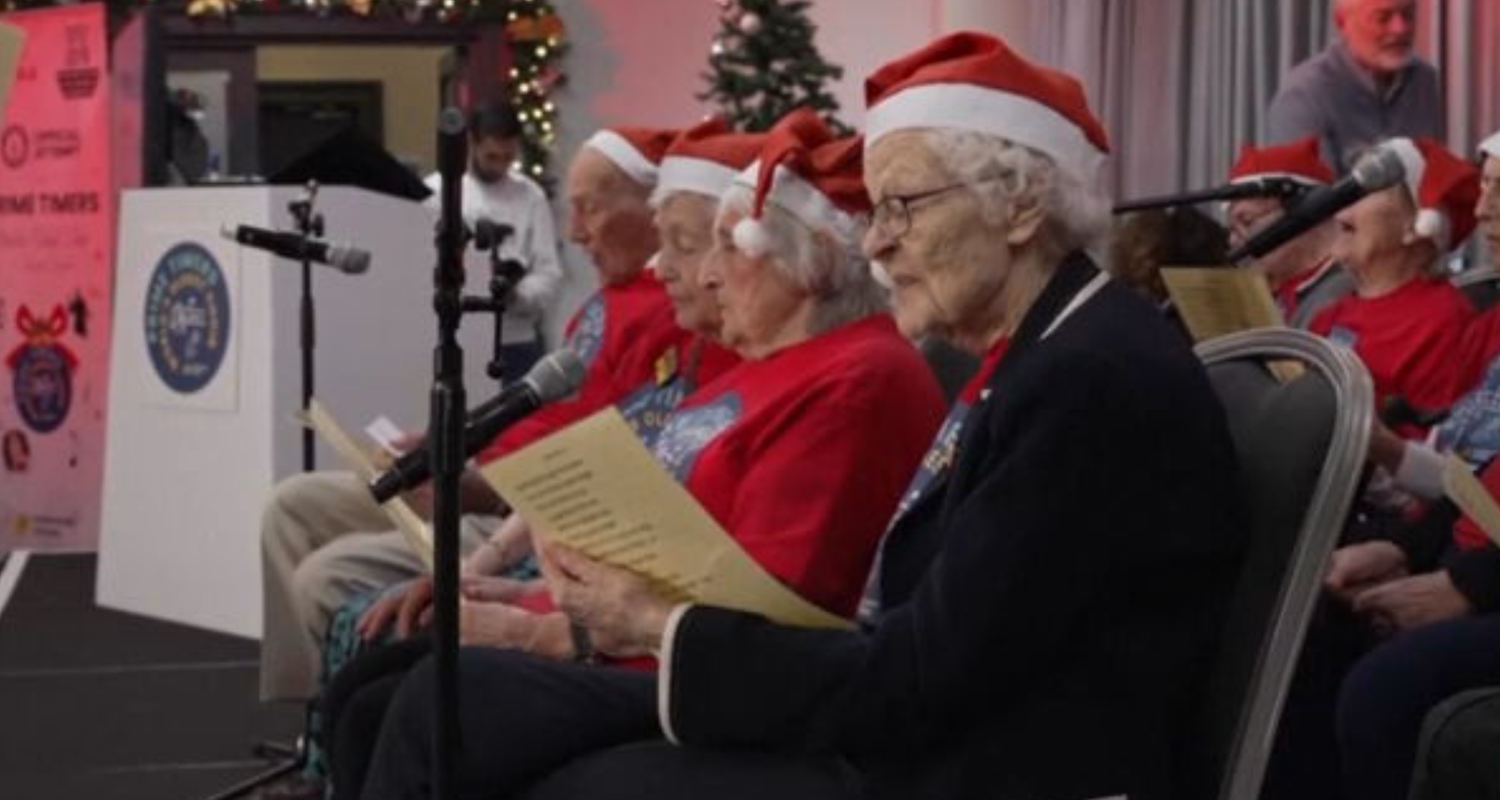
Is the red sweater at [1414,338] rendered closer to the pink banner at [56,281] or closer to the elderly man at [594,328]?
the elderly man at [594,328]

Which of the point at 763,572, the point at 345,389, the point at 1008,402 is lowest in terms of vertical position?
the point at 345,389

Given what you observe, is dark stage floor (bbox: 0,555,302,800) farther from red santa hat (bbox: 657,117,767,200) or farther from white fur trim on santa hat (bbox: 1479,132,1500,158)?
white fur trim on santa hat (bbox: 1479,132,1500,158)

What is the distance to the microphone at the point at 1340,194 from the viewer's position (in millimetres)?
2846

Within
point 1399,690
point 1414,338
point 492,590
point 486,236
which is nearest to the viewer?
point 1399,690

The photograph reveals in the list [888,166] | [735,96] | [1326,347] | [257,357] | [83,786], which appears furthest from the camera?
[735,96]

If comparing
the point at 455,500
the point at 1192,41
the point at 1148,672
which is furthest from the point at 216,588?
the point at 1148,672

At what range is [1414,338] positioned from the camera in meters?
3.54

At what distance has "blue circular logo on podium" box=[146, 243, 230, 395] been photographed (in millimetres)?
6395

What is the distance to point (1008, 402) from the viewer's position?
73.8 inches

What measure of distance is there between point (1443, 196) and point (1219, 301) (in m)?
0.99

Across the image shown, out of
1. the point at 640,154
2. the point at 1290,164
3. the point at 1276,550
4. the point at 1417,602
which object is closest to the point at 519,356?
the point at 640,154

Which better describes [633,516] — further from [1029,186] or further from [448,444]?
[1029,186]

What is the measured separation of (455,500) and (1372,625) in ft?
4.14

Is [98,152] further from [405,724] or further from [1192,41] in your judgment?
[405,724]
